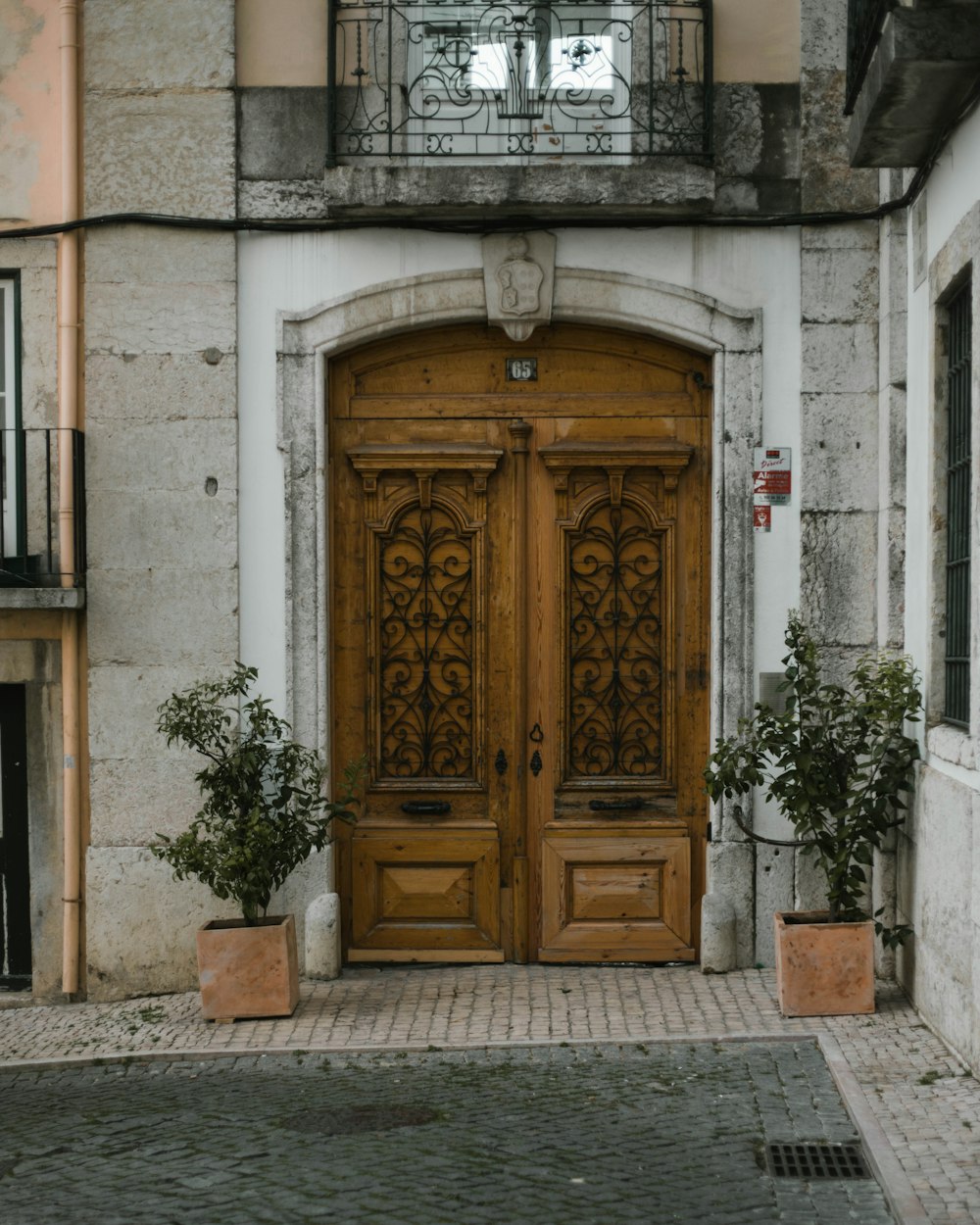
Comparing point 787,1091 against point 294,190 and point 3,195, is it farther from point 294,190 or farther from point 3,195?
point 3,195

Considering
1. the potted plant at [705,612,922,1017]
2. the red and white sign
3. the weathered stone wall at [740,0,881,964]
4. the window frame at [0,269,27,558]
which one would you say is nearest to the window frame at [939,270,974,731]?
the potted plant at [705,612,922,1017]

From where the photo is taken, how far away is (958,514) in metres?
6.63

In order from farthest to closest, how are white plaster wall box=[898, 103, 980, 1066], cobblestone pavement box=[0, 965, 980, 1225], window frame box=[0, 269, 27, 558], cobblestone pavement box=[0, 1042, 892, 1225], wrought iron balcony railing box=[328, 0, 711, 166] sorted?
window frame box=[0, 269, 27, 558], wrought iron balcony railing box=[328, 0, 711, 166], white plaster wall box=[898, 103, 980, 1066], cobblestone pavement box=[0, 965, 980, 1225], cobblestone pavement box=[0, 1042, 892, 1225]

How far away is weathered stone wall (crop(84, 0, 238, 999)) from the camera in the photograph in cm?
771

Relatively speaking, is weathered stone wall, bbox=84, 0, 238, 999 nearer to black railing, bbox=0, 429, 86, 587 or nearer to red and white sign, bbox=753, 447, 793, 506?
black railing, bbox=0, 429, 86, 587

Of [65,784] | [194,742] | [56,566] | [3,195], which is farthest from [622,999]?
[3,195]

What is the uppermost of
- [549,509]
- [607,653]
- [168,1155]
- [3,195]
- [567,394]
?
[3,195]

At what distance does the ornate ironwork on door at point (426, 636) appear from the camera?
312 inches

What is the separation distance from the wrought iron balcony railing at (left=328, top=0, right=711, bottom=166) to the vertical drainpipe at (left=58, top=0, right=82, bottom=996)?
1291 millimetres

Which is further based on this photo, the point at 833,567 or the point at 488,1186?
the point at 833,567

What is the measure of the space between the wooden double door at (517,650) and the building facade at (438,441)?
0.06ft

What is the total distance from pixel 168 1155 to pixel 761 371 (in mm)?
4504

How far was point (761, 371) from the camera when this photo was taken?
7684 mm

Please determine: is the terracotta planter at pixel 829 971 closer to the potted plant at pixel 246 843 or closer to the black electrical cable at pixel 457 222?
the potted plant at pixel 246 843
